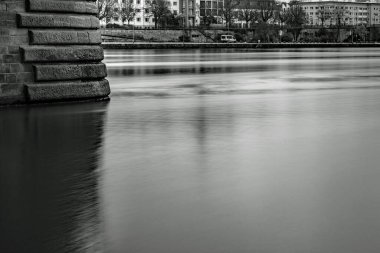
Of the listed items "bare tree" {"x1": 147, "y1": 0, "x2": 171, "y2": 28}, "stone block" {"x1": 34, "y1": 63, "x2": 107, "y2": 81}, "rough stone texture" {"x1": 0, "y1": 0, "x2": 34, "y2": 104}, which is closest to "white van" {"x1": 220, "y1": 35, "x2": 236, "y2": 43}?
"bare tree" {"x1": 147, "y1": 0, "x2": 171, "y2": 28}

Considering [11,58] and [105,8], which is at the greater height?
[105,8]

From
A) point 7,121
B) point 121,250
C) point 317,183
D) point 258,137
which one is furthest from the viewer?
point 7,121

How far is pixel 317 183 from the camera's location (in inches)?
289

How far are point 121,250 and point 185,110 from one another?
11063 millimetres

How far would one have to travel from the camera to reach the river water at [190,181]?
5363 mm

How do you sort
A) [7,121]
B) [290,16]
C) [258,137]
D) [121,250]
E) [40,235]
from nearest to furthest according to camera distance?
[121,250], [40,235], [258,137], [7,121], [290,16]

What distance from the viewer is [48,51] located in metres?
16.5

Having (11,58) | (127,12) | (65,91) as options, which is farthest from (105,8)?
(11,58)

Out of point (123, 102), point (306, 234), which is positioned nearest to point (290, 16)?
point (123, 102)

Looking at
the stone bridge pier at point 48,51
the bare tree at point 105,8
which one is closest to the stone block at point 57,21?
the stone bridge pier at point 48,51

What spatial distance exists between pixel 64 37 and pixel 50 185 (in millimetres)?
9971

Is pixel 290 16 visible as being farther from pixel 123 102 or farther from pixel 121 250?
pixel 121 250

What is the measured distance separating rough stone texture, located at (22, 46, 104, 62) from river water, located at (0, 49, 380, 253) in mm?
1511

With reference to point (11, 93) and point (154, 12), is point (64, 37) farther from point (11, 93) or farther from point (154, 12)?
point (154, 12)
